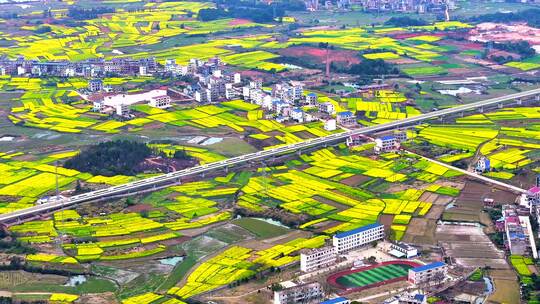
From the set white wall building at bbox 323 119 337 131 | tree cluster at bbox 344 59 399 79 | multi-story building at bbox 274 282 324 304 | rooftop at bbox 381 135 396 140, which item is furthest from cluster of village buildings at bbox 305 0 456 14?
multi-story building at bbox 274 282 324 304

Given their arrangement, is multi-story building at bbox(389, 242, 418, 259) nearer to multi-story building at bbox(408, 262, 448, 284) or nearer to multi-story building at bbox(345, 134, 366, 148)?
multi-story building at bbox(408, 262, 448, 284)

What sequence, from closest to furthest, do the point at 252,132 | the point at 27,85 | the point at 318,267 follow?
the point at 318,267
the point at 252,132
the point at 27,85

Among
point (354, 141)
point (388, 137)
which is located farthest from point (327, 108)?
point (388, 137)

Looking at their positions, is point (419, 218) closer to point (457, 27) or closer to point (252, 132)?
point (252, 132)

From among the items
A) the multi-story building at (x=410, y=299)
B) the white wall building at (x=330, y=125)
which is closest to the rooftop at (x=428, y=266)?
the multi-story building at (x=410, y=299)

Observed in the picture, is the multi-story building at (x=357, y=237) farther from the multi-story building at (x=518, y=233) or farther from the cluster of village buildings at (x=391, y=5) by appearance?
the cluster of village buildings at (x=391, y=5)

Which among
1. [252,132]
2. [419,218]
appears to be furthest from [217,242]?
[252,132]

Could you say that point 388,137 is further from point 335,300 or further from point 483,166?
point 335,300
